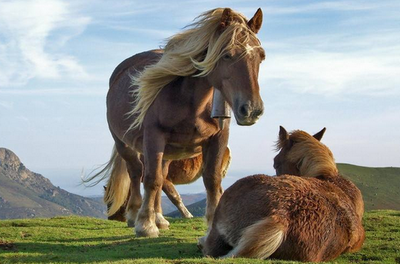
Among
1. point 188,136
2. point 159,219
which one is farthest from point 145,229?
point 159,219

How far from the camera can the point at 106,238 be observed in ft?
38.8

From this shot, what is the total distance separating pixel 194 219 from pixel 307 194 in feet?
26.4

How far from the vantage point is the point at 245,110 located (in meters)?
8.81

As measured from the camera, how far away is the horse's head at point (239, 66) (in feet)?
29.1

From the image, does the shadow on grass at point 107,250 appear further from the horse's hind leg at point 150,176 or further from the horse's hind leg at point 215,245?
Answer: the horse's hind leg at point 215,245

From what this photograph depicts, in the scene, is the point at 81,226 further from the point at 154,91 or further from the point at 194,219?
the point at 154,91

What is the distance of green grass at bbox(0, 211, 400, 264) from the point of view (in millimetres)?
8773

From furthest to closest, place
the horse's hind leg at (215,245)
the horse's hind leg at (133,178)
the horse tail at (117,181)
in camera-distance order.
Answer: the horse tail at (117,181) → the horse's hind leg at (133,178) → the horse's hind leg at (215,245)

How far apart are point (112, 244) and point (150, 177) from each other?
1.30m

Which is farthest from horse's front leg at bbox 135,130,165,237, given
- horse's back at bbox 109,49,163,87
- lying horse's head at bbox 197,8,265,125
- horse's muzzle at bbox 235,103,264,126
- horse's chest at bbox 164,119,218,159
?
horse's back at bbox 109,49,163,87

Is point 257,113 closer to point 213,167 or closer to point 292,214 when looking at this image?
point 292,214

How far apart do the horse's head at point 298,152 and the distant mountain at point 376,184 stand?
1612 cm

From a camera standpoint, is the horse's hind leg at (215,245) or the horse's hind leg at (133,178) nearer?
the horse's hind leg at (215,245)

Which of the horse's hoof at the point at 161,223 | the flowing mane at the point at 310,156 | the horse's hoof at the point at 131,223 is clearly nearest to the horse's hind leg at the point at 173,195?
the horse's hoof at the point at 131,223
